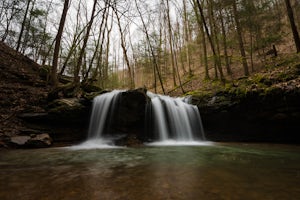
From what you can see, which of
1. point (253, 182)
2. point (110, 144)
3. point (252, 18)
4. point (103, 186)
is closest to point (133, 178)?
point (103, 186)

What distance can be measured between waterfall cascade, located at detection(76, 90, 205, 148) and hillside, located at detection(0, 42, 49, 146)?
2.73 m

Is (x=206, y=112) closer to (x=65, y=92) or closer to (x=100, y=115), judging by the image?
(x=100, y=115)

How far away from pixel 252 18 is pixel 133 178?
14.9 meters

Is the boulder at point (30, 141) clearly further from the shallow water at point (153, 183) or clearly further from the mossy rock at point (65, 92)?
the shallow water at point (153, 183)

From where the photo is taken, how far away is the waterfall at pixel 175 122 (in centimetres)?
988

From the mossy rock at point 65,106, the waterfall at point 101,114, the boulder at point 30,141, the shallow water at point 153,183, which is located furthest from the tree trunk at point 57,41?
the shallow water at point 153,183

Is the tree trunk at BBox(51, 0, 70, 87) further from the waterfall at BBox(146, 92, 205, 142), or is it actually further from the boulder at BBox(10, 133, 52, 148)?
the waterfall at BBox(146, 92, 205, 142)

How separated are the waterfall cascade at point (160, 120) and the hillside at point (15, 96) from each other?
2.73m

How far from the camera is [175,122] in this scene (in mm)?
10258

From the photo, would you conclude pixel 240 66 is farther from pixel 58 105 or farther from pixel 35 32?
pixel 35 32

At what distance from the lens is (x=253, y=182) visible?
2652 mm

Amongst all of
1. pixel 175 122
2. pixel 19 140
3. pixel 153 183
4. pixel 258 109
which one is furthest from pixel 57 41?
pixel 258 109

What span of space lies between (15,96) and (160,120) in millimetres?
7316

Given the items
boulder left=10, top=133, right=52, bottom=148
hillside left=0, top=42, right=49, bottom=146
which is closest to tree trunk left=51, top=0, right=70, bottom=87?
hillside left=0, top=42, right=49, bottom=146
